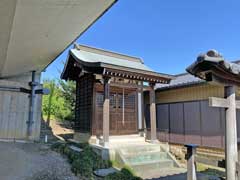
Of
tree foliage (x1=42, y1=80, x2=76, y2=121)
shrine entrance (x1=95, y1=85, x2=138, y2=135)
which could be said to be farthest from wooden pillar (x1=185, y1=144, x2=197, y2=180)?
tree foliage (x1=42, y1=80, x2=76, y2=121)

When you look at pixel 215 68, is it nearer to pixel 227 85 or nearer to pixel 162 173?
pixel 227 85

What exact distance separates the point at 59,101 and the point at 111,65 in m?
7.53

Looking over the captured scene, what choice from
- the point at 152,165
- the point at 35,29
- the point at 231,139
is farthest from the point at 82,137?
the point at 35,29

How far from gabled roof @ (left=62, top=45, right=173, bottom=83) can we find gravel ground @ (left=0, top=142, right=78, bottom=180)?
321 cm

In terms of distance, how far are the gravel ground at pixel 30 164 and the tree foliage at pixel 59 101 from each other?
6515 millimetres

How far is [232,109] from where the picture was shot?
3.41 meters

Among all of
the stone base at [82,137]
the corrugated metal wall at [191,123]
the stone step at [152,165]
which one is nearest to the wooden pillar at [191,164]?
the stone step at [152,165]

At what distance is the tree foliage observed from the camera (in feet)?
42.3

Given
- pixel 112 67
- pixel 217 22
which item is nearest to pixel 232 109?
pixel 112 67

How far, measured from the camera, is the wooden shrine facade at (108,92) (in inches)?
287

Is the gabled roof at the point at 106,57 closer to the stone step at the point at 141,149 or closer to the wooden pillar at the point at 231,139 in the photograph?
the stone step at the point at 141,149

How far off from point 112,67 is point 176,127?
14.6ft

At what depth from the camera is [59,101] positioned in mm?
13281

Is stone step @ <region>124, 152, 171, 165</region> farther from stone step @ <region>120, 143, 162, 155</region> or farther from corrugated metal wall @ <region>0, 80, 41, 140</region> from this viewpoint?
corrugated metal wall @ <region>0, 80, 41, 140</region>
